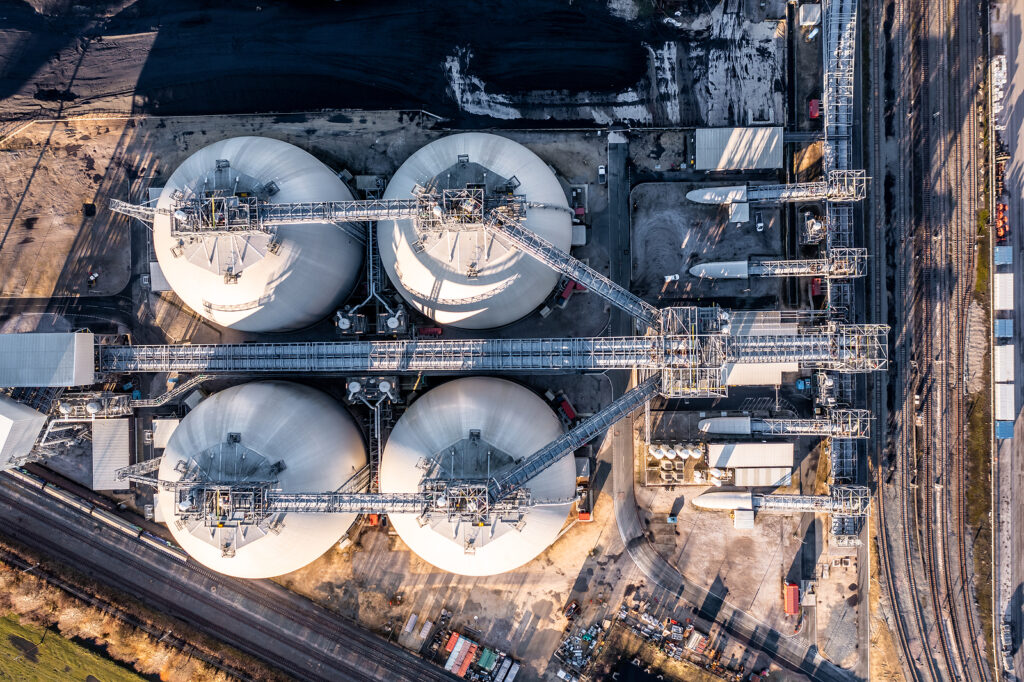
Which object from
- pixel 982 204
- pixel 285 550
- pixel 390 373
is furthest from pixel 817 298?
pixel 285 550

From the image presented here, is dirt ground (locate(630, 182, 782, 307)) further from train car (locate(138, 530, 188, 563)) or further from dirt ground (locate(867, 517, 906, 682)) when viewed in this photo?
train car (locate(138, 530, 188, 563))

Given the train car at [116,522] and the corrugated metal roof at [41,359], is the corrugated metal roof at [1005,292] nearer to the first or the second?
the corrugated metal roof at [41,359]

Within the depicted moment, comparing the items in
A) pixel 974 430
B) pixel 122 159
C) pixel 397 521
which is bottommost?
pixel 397 521

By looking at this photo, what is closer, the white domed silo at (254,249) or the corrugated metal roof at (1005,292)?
the white domed silo at (254,249)

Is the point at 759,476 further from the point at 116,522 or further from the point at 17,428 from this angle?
the point at 17,428

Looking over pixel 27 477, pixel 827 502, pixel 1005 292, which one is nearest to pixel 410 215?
pixel 827 502

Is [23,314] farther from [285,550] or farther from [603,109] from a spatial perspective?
[603,109]

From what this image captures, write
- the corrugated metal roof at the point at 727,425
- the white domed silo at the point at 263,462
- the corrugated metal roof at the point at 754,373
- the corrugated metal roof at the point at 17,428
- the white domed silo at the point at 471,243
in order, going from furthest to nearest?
1. the corrugated metal roof at the point at 727,425
2. the corrugated metal roof at the point at 754,373
3. the corrugated metal roof at the point at 17,428
4. the white domed silo at the point at 471,243
5. the white domed silo at the point at 263,462

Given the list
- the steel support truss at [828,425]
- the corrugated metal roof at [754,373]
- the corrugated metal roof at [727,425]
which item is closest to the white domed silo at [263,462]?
the corrugated metal roof at [727,425]
